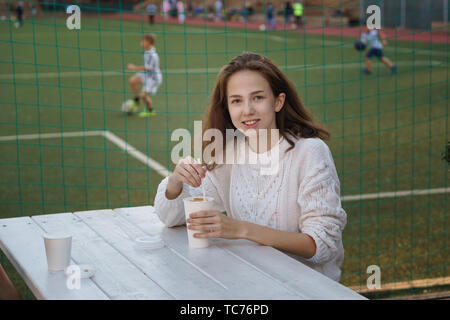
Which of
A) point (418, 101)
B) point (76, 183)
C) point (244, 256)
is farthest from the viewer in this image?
point (418, 101)

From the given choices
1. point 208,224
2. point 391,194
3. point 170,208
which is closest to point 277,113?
point 170,208

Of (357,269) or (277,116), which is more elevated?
(277,116)

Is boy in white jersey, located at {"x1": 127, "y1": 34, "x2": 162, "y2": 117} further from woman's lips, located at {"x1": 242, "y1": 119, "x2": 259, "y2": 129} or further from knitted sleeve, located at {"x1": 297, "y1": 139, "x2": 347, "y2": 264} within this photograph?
knitted sleeve, located at {"x1": 297, "y1": 139, "x2": 347, "y2": 264}

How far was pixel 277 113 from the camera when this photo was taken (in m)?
2.75

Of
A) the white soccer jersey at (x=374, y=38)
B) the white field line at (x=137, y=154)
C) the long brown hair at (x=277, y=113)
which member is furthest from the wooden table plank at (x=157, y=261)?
the white soccer jersey at (x=374, y=38)

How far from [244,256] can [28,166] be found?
5.04 metres

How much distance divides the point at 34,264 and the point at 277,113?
3.74 ft

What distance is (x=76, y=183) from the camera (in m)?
6.25

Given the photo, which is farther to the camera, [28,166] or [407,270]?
[28,166]

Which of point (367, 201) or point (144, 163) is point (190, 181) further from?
point (144, 163)

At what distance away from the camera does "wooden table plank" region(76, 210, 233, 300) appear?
192 cm

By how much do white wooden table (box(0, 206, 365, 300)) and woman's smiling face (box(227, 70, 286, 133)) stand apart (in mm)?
480

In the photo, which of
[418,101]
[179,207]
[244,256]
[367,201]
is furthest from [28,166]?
[418,101]

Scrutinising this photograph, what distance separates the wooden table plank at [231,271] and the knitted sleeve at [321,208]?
358 mm
